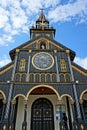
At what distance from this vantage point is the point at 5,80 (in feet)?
54.8

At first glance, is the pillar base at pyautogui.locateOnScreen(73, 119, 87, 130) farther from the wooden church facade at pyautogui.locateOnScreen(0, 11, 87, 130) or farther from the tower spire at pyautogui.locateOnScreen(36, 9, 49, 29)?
the tower spire at pyautogui.locateOnScreen(36, 9, 49, 29)

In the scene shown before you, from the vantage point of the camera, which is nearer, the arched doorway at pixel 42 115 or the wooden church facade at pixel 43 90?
the wooden church facade at pixel 43 90

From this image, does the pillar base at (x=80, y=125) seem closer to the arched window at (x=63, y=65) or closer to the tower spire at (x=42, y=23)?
the arched window at (x=63, y=65)

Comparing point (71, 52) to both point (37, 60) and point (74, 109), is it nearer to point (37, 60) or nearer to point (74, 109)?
point (37, 60)

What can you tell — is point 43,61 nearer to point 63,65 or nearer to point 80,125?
point 63,65

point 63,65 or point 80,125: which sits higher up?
point 63,65

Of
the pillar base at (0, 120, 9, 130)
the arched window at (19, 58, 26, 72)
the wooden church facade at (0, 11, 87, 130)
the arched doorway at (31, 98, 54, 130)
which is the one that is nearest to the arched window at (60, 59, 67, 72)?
the wooden church facade at (0, 11, 87, 130)

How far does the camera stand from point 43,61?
1856cm

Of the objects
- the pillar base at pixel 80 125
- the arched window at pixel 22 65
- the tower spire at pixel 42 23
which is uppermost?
the tower spire at pixel 42 23

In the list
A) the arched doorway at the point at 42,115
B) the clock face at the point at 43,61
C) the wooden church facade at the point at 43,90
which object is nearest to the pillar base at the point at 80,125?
the wooden church facade at the point at 43,90

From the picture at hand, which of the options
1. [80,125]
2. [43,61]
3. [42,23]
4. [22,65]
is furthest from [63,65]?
[42,23]

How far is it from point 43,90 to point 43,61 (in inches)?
125

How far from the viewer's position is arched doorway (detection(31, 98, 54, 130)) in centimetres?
1659

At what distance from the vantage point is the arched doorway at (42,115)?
54.4 ft
